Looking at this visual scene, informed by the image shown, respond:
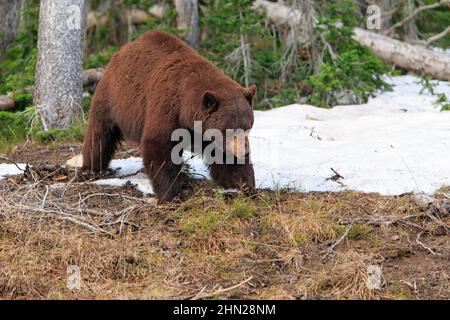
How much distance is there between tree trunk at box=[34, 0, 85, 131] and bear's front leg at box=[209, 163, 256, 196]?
11.7ft

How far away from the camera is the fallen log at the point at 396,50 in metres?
12.0

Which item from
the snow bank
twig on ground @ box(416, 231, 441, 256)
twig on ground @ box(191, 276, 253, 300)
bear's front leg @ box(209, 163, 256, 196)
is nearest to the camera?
twig on ground @ box(191, 276, 253, 300)

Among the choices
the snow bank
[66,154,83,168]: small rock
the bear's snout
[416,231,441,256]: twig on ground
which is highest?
the bear's snout

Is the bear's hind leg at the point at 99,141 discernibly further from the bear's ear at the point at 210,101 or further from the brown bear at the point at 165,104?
the bear's ear at the point at 210,101

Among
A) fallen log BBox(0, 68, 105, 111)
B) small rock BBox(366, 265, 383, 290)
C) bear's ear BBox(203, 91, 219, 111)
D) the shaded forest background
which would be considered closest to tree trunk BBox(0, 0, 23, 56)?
the shaded forest background

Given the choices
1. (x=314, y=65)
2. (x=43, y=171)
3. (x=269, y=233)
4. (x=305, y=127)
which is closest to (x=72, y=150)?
(x=43, y=171)

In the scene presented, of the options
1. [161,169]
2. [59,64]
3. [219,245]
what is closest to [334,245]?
[219,245]

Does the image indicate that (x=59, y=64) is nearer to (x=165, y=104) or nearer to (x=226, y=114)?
(x=165, y=104)

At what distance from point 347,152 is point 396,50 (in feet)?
16.6

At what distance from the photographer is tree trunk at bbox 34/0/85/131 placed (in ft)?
31.1

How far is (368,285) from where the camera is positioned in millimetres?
4961

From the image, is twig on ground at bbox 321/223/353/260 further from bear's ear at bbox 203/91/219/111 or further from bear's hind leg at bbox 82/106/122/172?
bear's hind leg at bbox 82/106/122/172

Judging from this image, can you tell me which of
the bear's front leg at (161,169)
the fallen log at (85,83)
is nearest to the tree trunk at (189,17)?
the fallen log at (85,83)
